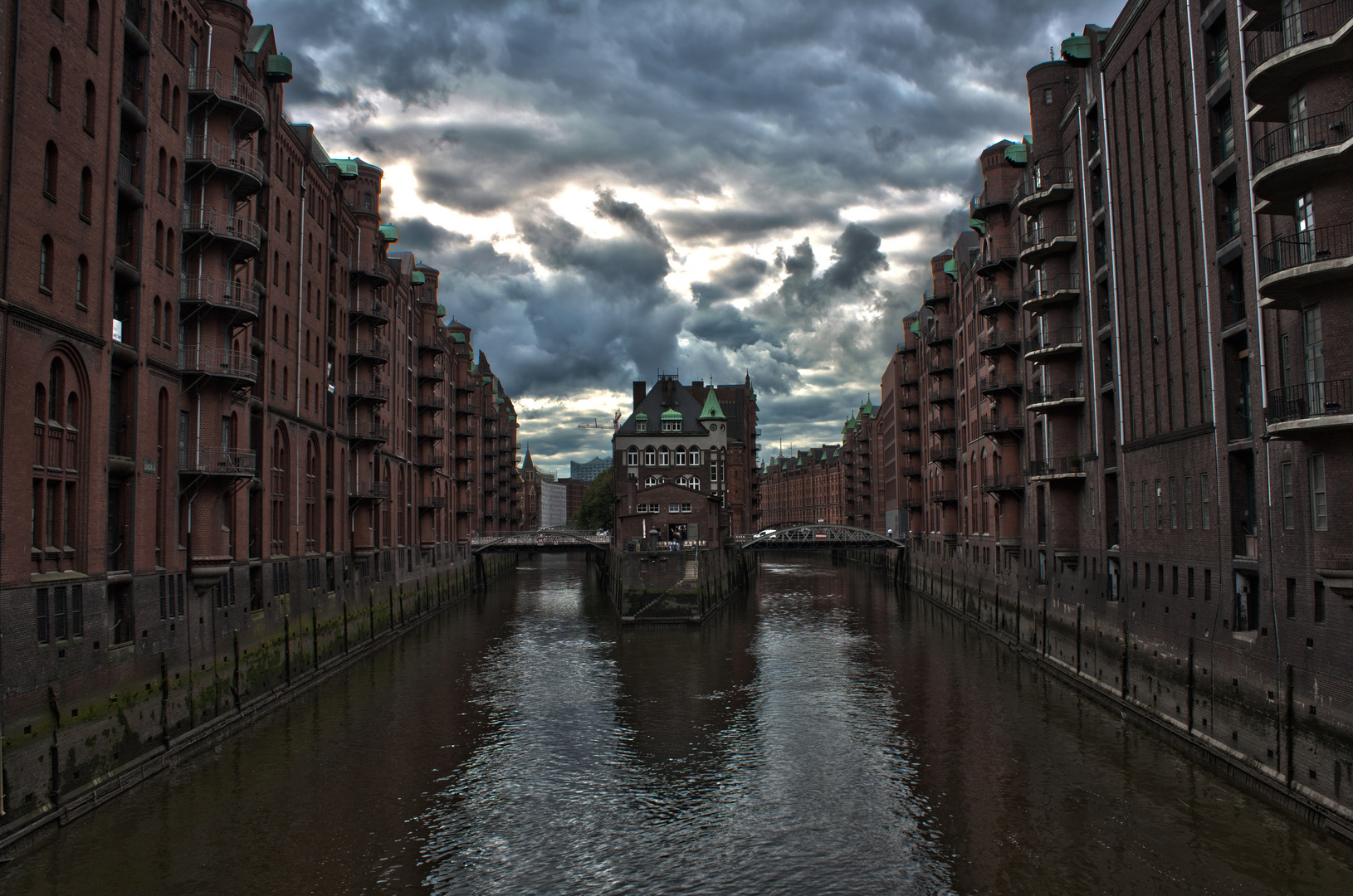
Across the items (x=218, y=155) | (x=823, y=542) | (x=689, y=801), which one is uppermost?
(x=218, y=155)

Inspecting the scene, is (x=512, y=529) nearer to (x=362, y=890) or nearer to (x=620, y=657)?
(x=620, y=657)

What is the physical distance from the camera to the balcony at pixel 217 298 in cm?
2956

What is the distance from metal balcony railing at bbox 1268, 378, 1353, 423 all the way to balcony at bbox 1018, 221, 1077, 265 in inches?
765

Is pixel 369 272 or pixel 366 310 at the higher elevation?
pixel 369 272

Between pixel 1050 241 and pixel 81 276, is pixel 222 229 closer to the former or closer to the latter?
pixel 81 276

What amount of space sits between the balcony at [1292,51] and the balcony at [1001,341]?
90.3 ft

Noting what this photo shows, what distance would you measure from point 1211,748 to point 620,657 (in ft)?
88.9

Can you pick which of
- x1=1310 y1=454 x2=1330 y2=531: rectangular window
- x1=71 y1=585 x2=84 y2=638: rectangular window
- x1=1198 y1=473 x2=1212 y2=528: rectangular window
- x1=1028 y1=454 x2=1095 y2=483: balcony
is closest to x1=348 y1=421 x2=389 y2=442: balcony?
x1=71 y1=585 x2=84 y2=638: rectangular window

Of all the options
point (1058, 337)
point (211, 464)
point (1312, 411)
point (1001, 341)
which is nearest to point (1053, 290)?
point (1058, 337)

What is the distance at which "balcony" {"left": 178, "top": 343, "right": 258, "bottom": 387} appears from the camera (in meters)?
29.5

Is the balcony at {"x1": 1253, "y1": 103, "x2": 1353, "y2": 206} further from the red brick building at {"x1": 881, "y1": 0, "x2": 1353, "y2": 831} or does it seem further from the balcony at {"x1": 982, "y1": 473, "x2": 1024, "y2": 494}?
the balcony at {"x1": 982, "y1": 473, "x2": 1024, "y2": 494}

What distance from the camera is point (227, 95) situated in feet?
101

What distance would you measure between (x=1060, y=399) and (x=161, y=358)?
34.3 metres

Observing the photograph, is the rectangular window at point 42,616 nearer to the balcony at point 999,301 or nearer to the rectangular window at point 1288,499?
the rectangular window at point 1288,499
